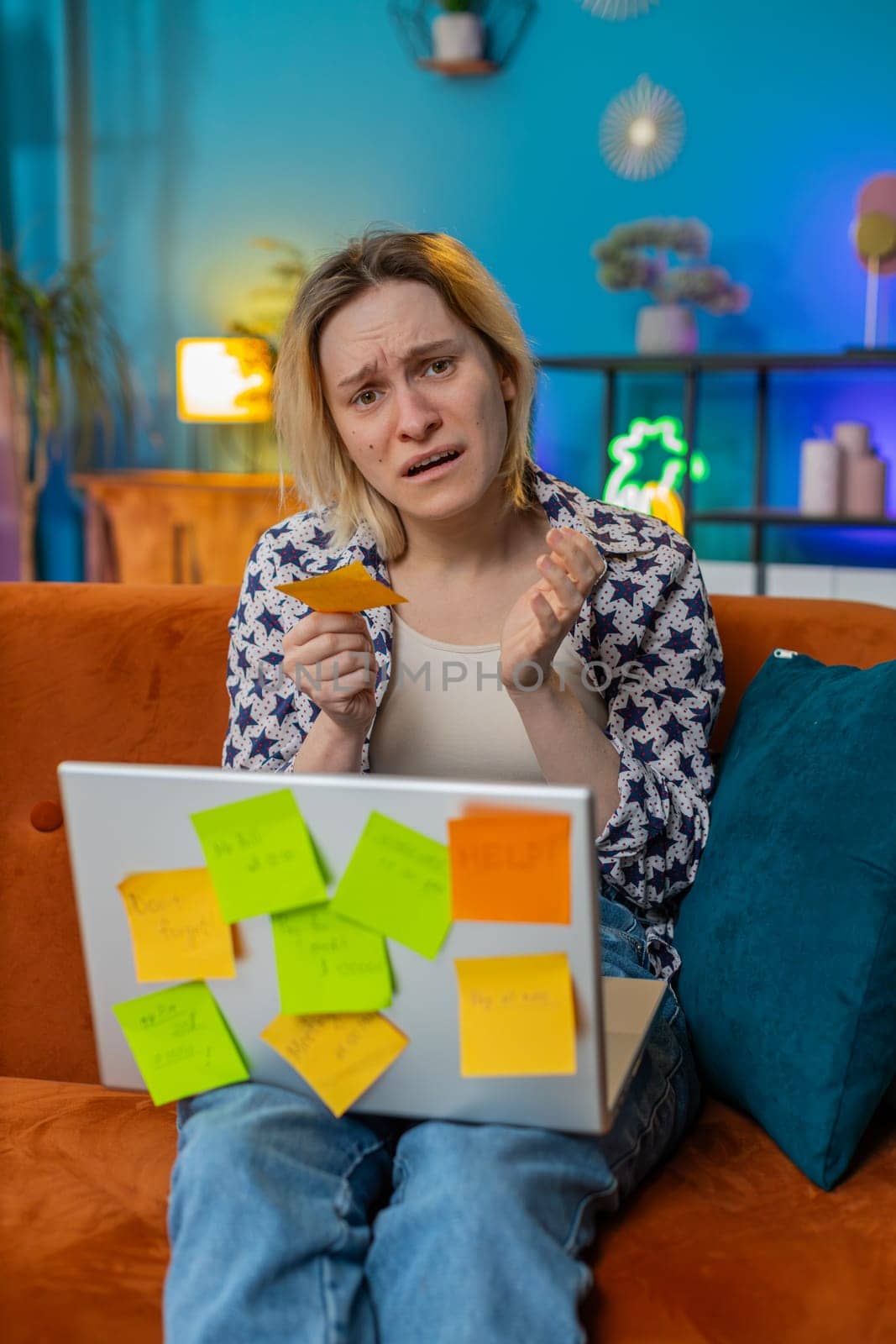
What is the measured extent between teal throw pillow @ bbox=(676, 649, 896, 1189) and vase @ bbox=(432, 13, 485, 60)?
141 inches

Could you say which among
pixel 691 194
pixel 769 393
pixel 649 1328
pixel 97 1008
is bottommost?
pixel 649 1328

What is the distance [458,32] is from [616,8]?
0.49m

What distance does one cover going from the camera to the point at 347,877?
908mm

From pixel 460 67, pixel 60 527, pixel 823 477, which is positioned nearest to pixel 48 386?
pixel 60 527

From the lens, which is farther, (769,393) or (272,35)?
(272,35)

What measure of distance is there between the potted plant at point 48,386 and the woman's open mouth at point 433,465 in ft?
10.1

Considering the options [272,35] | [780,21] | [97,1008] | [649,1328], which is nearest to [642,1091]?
[649,1328]

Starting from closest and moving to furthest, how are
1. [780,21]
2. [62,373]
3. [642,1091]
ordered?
[642,1091]
[780,21]
[62,373]

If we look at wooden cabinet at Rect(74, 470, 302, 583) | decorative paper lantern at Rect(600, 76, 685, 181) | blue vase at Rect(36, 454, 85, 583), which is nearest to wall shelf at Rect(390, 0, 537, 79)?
decorative paper lantern at Rect(600, 76, 685, 181)

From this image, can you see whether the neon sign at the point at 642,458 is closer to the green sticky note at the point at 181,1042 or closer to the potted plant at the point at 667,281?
the potted plant at the point at 667,281

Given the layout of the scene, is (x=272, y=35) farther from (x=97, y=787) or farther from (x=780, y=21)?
(x=97, y=787)

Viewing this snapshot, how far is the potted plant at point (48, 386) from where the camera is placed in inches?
169

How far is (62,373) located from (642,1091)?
4394 millimetres

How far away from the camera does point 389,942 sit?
916 millimetres
